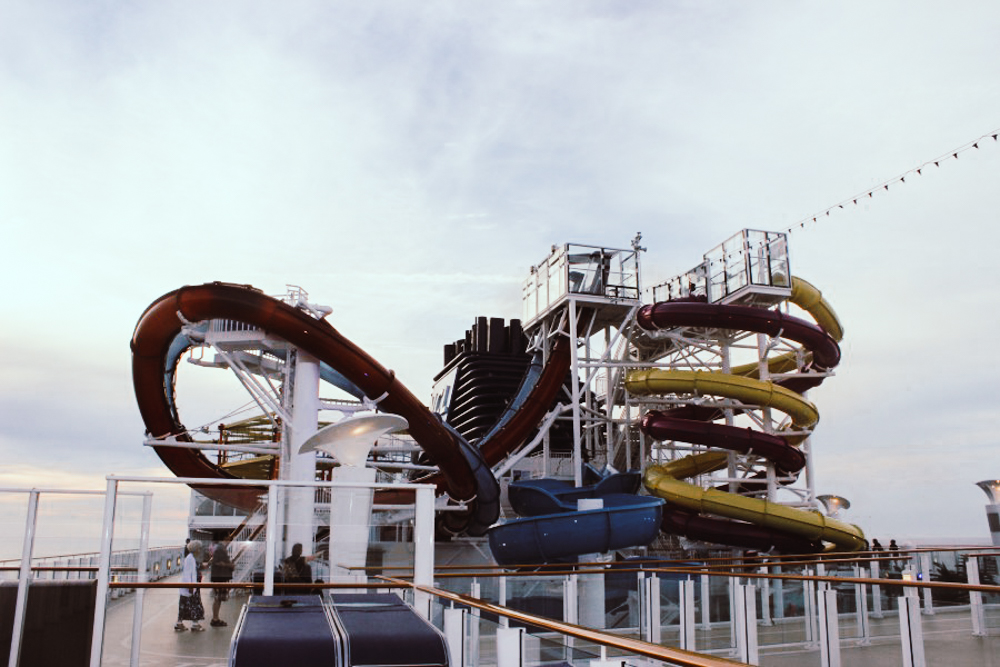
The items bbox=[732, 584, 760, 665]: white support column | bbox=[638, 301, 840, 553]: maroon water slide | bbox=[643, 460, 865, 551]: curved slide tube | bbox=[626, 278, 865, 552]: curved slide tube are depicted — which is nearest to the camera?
bbox=[732, 584, 760, 665]: white support column

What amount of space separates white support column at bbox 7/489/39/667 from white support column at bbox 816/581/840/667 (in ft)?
22.4

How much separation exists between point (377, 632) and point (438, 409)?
3078 cm

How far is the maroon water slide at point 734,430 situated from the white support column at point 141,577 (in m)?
15.8

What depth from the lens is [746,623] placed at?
9.35m

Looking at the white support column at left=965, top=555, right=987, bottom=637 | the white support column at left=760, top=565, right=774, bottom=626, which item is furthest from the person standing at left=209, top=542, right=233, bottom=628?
the white support column at left=965, top=555, right=987, bottom=637

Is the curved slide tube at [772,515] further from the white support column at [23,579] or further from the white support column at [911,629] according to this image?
the white support column at [23,579]

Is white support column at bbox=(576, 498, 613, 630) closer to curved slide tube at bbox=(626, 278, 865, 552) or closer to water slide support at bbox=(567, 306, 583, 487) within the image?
curved slide tube at bbox=(626, 278, 865, 552)

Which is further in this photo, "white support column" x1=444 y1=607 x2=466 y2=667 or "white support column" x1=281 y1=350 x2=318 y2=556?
"white support column" x1=281 y1=350 x2=318 y2=556

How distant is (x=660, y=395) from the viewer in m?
25.0

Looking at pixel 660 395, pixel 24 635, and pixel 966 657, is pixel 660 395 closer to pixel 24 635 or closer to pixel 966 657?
pixel 966 657

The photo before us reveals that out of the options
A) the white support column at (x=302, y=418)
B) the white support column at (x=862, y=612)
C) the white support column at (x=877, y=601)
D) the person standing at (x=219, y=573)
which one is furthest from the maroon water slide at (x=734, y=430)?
the person standing at (x=219, y=573)

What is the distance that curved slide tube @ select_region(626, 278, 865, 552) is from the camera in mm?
21281

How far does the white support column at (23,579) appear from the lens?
7.21 meters

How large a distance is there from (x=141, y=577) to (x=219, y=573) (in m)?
0.99
